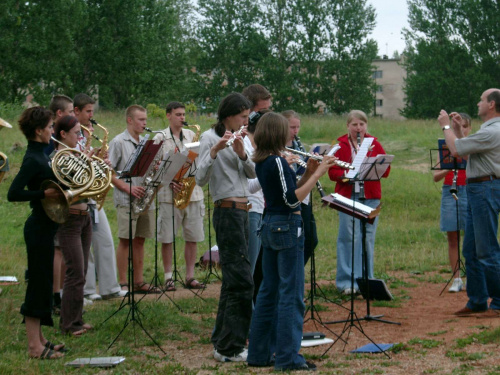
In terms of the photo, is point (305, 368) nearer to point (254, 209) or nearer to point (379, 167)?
point (254, 209)

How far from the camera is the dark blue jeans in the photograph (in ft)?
18.7

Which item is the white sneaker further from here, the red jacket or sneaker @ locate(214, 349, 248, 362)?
sneaker @ locate(214, 349, 248, 362)

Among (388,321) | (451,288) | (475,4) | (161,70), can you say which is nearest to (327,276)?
(451,288)

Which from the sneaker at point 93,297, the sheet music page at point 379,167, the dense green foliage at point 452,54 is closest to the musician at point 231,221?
the sheet music page at point 379,167

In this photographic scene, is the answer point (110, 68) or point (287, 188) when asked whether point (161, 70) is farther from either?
point (287, 188)

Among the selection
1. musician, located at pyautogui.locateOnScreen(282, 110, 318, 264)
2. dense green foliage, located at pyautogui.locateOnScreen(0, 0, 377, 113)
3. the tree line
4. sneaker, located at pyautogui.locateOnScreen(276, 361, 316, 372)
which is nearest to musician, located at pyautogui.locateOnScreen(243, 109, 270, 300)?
musician, located at pyautogui.locateOnScreen(282, 110, 318, 264)

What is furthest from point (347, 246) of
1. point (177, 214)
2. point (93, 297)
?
point (93, 297)

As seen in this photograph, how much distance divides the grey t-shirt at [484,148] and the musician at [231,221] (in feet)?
8.18

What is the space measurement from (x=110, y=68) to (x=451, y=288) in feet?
96.9

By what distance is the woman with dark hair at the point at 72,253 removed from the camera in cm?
646

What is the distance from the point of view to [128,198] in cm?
847

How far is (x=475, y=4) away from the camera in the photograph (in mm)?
43125

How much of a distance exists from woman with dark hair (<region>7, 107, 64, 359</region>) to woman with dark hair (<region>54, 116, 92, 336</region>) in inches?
28.4

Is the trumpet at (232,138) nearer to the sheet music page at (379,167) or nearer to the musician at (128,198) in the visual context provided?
the sheet music page at (379,167)
